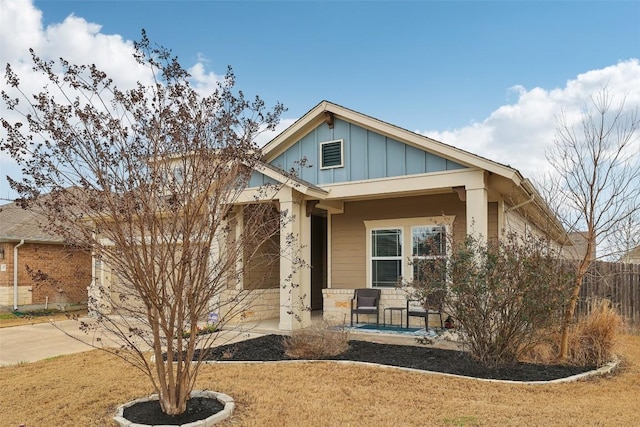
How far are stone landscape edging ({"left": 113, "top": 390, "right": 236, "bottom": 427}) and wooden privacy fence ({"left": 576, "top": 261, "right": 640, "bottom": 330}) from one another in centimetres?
904

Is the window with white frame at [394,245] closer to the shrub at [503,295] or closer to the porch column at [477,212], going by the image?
the porch column at [477,212]

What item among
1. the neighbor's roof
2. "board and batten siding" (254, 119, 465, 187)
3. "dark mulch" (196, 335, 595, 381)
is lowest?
"dark mulch" (196, 335, 595, 381)

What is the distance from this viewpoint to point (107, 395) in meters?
5.41

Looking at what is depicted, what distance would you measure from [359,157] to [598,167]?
4.78 m

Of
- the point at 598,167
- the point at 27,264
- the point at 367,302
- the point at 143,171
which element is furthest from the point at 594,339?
the point at 27,264

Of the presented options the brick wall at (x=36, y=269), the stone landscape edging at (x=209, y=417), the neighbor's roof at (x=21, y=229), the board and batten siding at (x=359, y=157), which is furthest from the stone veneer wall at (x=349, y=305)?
the neighbor's roof at (x=21, y=229)

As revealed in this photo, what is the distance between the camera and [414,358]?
7.34 meters

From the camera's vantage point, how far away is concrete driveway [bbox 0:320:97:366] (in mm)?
8297

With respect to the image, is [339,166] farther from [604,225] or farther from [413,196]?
[604,225]

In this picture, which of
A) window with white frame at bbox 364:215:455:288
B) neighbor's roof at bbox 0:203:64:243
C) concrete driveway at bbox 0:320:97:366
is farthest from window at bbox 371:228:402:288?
neighbor's roof at bbox 0:203:64:243

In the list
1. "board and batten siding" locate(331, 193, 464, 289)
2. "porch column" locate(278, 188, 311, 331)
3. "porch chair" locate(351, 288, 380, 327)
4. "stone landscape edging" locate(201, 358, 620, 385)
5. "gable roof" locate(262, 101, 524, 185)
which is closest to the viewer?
"stone landscape edging" locate(201, 358, 620, 385)

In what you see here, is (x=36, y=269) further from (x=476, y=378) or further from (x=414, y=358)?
(x=476, y=378)

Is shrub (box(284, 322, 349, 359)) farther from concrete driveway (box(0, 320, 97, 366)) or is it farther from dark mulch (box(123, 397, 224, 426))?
concrete driveway (box(0, 320, 97, 366))

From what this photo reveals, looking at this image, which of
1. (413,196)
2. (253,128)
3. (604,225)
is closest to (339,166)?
(413,196)
